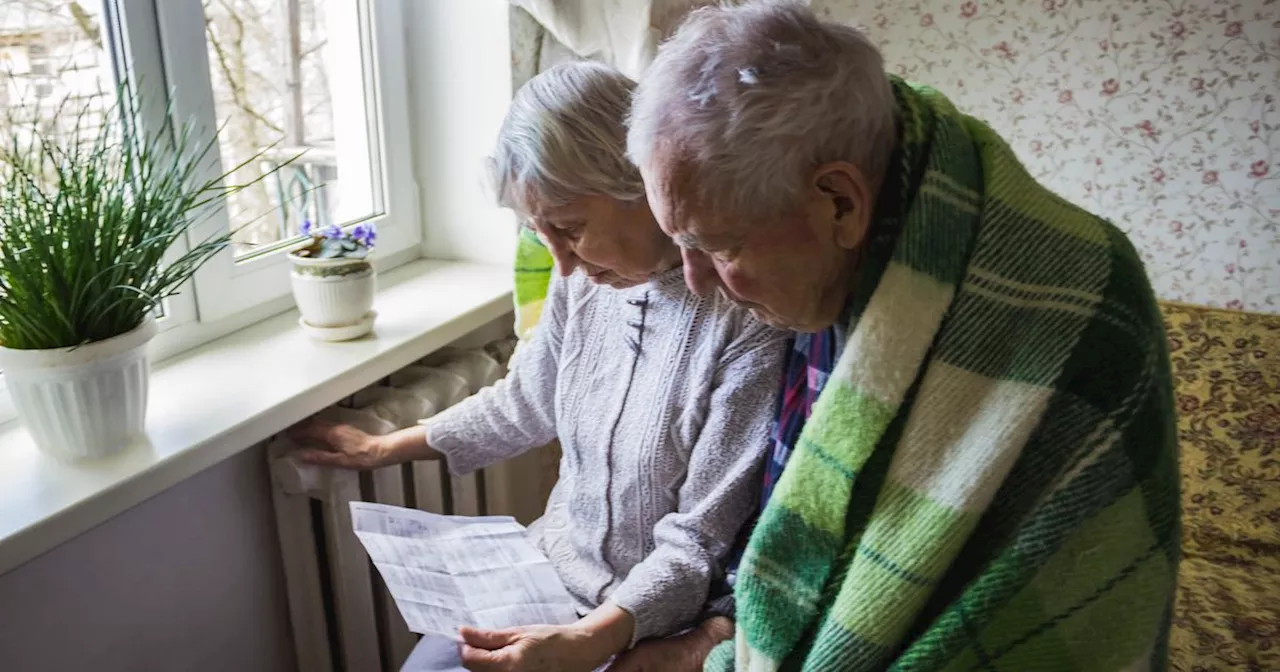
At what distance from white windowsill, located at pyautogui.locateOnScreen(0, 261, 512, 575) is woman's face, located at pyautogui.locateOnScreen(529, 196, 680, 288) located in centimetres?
36

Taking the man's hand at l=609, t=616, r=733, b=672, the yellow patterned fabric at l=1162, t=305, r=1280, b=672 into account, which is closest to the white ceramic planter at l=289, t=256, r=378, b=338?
the man's hand at l=609, t=616, r=733, b=672

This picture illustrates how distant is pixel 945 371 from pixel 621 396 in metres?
0.49

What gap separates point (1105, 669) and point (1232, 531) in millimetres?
1299

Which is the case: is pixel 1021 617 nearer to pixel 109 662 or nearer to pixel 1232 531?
pixel 109 662

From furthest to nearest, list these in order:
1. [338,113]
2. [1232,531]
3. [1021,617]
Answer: [1232,531]
[338,113]
[1021,617]

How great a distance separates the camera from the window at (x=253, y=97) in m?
1.08

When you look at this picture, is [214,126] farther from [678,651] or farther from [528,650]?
[678,651]

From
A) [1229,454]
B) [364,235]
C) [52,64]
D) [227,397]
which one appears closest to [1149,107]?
[1229,454]

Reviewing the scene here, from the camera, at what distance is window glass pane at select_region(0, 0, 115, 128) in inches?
40.6

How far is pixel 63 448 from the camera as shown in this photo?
37.5 inches

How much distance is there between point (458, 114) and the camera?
1654 mm

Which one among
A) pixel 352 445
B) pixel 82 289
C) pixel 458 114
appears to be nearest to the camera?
pixel 82 289

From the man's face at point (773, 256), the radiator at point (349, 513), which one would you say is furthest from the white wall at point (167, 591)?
the man's face at point (773, 256)

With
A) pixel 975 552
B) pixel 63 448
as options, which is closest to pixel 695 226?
pixel 975 552
